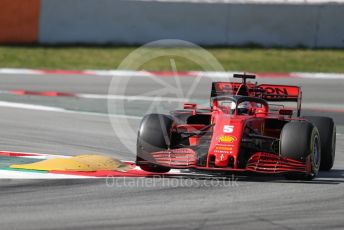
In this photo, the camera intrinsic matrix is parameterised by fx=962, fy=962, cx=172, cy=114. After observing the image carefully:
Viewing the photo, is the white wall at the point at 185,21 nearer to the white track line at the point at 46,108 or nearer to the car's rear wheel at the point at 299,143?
the white track line at the point at 46,108

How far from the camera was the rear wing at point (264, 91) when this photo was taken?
11883 mm

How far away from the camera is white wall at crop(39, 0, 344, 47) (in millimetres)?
24219

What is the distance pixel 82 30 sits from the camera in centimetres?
2452

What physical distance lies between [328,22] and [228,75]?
3.81 metres

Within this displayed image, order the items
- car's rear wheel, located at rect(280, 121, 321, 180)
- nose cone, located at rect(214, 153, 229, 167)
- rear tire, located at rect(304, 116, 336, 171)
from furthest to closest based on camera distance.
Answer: rear tire, located at rect(304, 116, 336, 171), car's rear wheel, located at rect(280, 121, 321, 180), nose cone, located at rect(214, 153, 229, 167)

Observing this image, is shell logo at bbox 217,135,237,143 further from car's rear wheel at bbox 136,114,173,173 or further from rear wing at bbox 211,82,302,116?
rear wing at bbox 211,82,302,116

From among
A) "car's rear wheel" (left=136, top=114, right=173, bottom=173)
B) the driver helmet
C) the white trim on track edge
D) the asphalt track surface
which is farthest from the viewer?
the white trim on track edge

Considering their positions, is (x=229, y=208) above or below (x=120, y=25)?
below

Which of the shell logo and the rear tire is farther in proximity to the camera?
the rear tire

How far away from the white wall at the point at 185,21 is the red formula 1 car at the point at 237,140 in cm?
1296

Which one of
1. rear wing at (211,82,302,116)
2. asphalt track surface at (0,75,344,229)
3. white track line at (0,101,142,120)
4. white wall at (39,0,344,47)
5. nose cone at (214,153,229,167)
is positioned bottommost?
asphalt track surface at (0,75,344,229)

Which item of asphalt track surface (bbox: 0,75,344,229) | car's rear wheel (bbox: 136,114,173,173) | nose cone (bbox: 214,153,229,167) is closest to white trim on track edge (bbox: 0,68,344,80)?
asphalt track surface (bbox: 0,75,344,229)

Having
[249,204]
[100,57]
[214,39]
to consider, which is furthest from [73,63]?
[249,204]

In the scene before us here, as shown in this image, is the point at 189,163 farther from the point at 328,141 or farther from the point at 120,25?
the point at 120,25
